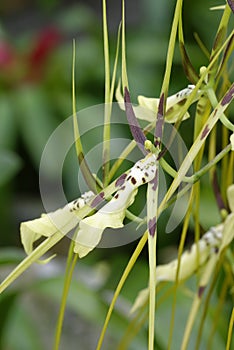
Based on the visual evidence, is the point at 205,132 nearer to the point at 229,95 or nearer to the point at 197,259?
the point at 229,95

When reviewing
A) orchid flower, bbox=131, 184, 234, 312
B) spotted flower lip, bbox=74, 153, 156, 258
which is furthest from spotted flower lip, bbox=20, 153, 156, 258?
orchid flower, bbox=131, 184, 234, 312

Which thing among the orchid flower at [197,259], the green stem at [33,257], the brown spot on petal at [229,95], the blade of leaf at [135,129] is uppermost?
the blade of leaf at [135,129]

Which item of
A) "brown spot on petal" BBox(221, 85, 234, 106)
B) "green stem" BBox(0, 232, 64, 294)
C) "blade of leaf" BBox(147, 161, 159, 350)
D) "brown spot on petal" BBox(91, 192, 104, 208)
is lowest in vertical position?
"blade of leaf" BBox(147, 161, 159, 350)

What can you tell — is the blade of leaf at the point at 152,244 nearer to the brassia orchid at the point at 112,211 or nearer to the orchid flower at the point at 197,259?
the brassia orchid at the point at 112,211

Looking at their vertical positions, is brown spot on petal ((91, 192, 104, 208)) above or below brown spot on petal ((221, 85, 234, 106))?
below

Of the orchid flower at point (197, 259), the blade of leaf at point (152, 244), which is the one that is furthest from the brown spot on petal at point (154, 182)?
the orchid flower at point (197, 259)

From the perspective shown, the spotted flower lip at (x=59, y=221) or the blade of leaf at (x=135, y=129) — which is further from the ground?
the blade of leaf at (x=135, y=129)

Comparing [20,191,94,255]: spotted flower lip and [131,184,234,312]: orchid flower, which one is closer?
[20,191,94,255]: spotted flower lip

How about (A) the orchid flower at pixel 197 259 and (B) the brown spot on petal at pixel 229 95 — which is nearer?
(B) the brown spot on petal at pixel 229 95

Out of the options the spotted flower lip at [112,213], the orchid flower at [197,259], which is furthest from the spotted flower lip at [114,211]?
the orchid flower at [197,259]

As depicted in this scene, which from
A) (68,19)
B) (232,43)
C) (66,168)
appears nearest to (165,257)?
(66,168)

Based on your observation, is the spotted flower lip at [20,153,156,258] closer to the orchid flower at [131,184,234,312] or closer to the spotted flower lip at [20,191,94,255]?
the spotted flower lip at [20,191,94,255]
